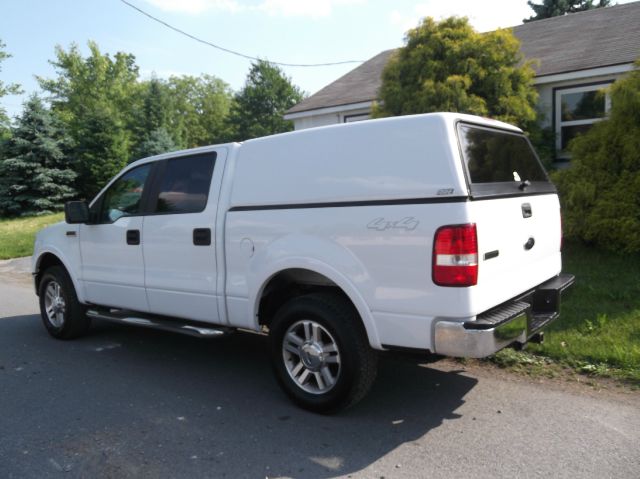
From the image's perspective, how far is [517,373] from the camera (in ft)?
15.2

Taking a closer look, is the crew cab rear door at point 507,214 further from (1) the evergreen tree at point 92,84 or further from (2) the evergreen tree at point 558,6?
(1) the evergreen tree at point 92,84

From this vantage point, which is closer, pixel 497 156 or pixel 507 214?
pixel 507 214

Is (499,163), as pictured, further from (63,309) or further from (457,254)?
(63,309)

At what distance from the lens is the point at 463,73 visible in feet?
31.7

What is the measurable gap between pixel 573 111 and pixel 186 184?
31.5 ft

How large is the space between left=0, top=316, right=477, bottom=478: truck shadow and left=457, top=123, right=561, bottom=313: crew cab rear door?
2.82ft

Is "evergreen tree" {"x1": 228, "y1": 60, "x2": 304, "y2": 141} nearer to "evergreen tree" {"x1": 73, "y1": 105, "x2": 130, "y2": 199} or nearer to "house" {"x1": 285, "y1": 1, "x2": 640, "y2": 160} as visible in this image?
"evergreen tree" {"x1": 73, "y1": 105, "x2": 130, "y2": 199}

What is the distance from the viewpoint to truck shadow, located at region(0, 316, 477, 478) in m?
3.28

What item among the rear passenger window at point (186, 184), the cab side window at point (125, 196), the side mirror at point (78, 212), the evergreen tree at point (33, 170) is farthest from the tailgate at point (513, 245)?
the evergreen tree at point (33, 170)

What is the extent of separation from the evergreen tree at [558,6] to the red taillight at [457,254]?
97.6 feet

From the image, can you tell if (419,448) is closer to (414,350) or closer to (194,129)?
(414,350)

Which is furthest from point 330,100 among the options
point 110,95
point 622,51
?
point 110,95

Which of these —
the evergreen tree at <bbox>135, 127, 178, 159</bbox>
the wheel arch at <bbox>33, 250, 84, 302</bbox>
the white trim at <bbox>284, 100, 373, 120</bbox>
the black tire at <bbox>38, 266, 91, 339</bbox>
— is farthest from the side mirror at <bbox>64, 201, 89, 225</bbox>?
the evergreen tree at <bbox>135, 127, 178, 159</bbox>

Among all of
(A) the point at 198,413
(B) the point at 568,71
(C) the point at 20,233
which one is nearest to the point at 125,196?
(A) the point at 198,413
